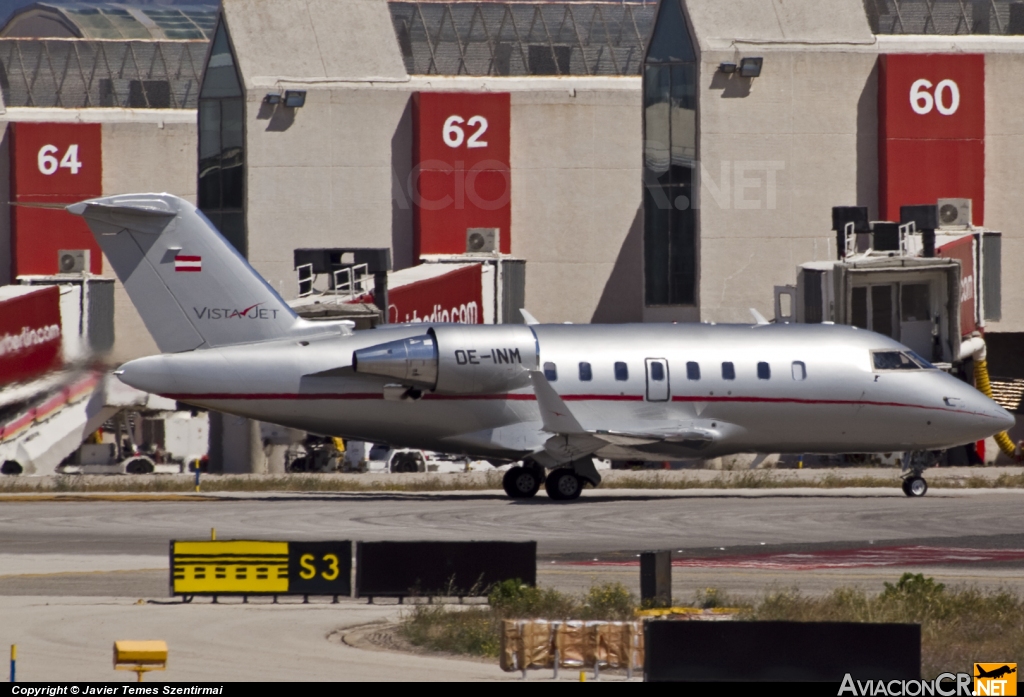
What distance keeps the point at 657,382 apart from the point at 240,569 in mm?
17930

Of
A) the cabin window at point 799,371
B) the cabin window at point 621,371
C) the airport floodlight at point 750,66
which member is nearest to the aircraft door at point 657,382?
the cabin window at point 621,371

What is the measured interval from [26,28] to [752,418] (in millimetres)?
98776

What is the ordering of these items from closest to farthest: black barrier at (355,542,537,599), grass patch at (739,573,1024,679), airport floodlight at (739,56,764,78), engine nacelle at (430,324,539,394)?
grass patch at (739,573,1024,679) → black barrier at (355,542,537,599) → engine nacelle at (430,324,539,394) → airport floodlight at (739,56,764,78)

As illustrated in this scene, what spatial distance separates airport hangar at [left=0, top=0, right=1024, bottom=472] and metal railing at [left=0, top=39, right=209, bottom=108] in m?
5.68

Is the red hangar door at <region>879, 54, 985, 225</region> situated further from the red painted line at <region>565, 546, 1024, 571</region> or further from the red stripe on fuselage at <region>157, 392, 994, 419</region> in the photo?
the red painted line at <region>565, 546, 1024, 571</region>

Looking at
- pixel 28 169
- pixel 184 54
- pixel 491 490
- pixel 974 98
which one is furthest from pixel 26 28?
pixel 491 490

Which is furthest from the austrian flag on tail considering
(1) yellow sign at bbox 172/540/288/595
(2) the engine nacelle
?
(1) yellow sign at bbox 172/540/288/595

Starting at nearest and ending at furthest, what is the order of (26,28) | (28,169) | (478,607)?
(478,607)
(28,169)
(26,28)

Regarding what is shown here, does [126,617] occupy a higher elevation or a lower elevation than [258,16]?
lower

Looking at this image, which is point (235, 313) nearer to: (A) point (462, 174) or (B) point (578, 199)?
(A) point (462, 174)

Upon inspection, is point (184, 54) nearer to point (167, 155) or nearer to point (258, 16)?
point (167, 155)

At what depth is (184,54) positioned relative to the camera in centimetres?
8688

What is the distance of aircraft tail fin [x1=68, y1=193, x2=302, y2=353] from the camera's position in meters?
38.2

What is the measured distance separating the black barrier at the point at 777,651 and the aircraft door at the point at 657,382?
908 inches
